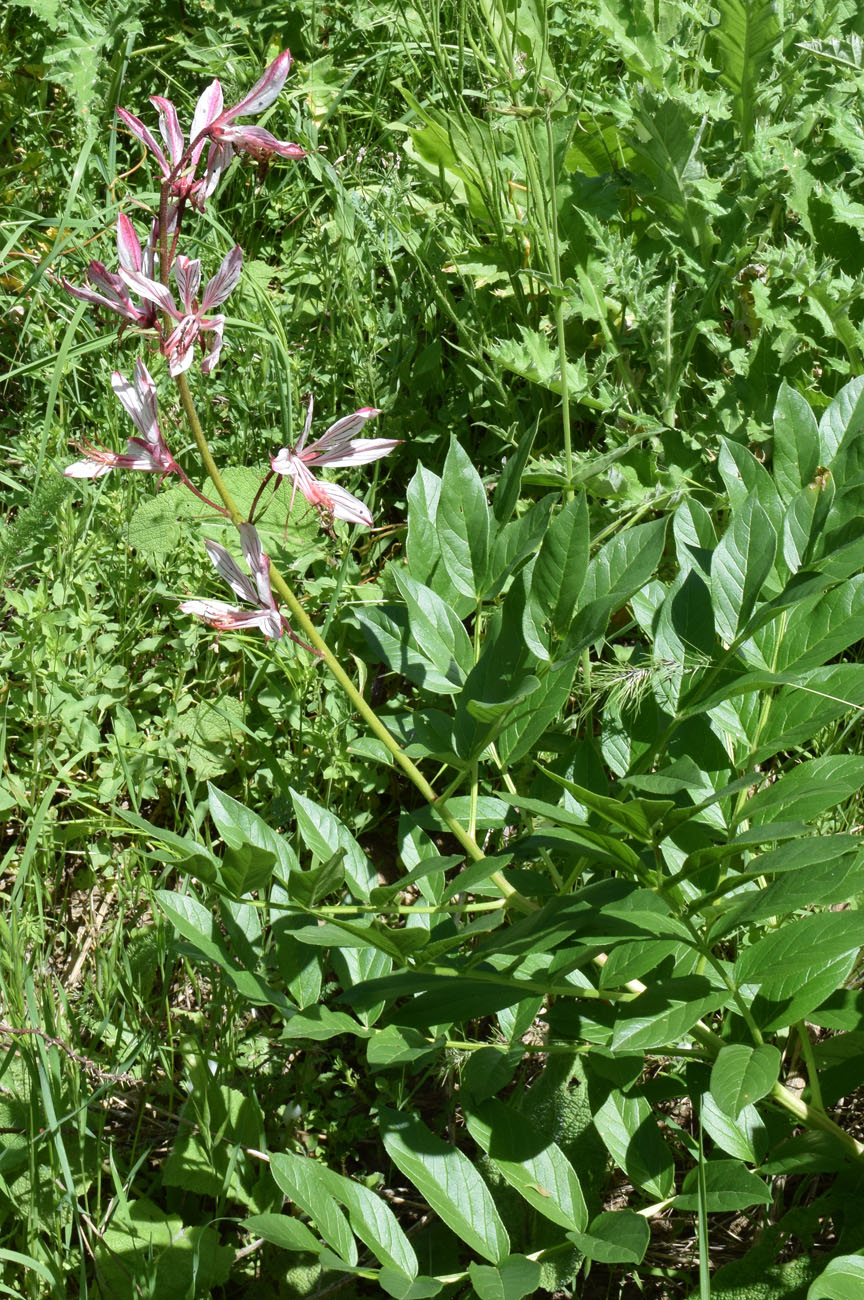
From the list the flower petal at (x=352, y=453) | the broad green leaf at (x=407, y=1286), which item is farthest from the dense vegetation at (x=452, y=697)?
the flower petal at (x=352, y=453)

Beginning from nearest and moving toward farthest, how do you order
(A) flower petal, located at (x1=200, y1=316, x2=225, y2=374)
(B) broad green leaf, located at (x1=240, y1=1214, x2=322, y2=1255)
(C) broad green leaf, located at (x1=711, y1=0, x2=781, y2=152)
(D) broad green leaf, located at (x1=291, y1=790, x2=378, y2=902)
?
(B) broad green leaf, located at (x1=240, y1=1214, x2=322, y2=1255) → (A) flower petal, located at (x1=200, y1=316, x2=225, y2=374) → (D) broad green leaf, located at (x1=291, y1=790, x2=378, y2=902) → (C) broad green leaf, located at (x1=711, y1=0, x2=781, y2=152)

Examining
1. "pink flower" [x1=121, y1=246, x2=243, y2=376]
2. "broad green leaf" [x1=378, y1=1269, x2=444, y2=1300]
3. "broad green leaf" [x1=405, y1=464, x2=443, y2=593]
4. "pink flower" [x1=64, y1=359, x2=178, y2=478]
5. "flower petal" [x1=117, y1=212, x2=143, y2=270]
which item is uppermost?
"flower petal" [x1=117, y1=212, x2=143, y2=270]

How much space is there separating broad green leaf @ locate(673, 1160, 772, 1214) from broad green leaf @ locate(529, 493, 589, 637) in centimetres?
60

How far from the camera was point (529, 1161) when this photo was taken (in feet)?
4.22

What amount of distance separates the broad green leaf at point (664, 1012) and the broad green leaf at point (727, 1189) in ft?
0.60

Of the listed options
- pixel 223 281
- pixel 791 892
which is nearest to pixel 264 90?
pixel 223 281

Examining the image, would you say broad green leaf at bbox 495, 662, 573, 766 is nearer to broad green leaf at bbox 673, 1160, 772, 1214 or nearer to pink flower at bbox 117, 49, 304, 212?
broad green leaf at bbox 673, 1160, 772, 1214

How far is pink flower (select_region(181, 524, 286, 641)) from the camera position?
122cm

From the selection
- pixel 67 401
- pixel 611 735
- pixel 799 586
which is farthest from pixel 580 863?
pixel 67 401

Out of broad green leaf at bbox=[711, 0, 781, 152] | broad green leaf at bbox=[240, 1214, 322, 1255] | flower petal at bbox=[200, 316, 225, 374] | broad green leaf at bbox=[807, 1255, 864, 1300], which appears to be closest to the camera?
broad green leaf at bbox=[807, 1255, 864, 1300]

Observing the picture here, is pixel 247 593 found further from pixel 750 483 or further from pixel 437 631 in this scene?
pixel 750 483

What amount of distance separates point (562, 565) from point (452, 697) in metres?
0.27

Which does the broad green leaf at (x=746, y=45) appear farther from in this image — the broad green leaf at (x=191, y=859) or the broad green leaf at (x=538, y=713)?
the broad green leaf at (x=191, y=859)

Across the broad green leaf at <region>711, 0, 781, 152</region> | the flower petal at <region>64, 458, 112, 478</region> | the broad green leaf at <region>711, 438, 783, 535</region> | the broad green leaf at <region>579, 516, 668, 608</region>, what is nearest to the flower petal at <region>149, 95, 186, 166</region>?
the flower petal at <region>64, 458, 112, 478</region>
